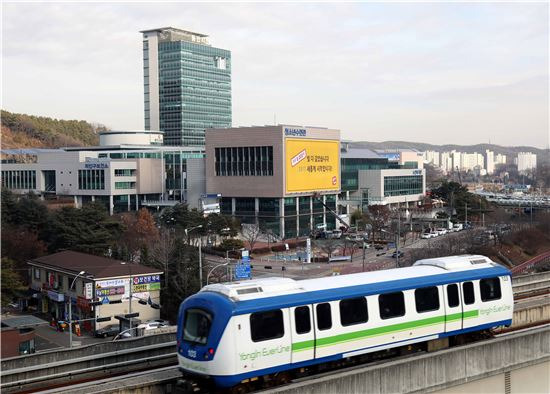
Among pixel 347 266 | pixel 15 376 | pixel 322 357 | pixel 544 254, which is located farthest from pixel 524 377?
pixel 544 254

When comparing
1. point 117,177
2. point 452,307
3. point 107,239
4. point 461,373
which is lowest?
point 107,239

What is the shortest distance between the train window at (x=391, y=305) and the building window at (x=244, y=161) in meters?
46.5

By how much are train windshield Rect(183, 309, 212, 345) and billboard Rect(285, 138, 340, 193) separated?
4727 cm

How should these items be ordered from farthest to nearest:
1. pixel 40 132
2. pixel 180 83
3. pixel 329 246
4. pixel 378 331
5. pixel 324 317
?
pixel 40 132
pixel 180 83
pixel 329 246
pixel 378 331
pixel 324 317

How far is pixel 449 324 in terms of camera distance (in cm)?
1209

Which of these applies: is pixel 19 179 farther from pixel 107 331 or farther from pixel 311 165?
pixel 107 331

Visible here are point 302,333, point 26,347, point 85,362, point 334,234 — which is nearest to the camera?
point 302,333

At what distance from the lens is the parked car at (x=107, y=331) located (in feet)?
90.4

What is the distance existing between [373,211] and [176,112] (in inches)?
2161

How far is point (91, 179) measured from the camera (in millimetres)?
65562

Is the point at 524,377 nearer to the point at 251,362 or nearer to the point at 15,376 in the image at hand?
the point at 251,362

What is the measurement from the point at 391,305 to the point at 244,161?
1911 inches

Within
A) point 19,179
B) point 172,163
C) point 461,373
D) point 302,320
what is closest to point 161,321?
point 302,320

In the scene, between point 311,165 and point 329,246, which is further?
point 311,165
